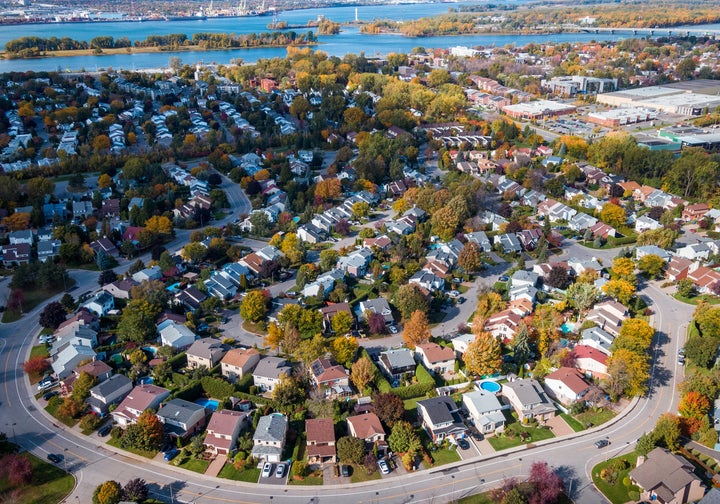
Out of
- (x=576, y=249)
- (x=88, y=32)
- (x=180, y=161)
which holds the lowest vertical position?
(x=576, y=249)

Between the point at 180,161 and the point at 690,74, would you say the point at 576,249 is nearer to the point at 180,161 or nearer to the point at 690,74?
the point at 180,161

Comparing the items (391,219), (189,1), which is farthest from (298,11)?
(391,219)

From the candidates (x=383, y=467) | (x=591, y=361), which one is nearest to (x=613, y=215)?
(x=591, y=361)

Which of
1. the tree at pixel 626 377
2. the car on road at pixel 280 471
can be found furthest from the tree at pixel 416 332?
the car on road at pixel 280 471

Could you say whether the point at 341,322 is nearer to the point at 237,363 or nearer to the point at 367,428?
the point at 237,363

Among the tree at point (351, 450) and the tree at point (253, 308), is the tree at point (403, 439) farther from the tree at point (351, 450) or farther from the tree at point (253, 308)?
the tree at point (253, 308)

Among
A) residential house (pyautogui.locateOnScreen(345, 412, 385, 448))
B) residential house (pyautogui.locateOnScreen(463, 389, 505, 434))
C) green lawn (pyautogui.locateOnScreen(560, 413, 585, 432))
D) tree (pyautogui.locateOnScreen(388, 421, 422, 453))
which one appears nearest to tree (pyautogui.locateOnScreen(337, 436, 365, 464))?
residential house (pyautogui.locateOnScreen(345, 412, 385, 448))
